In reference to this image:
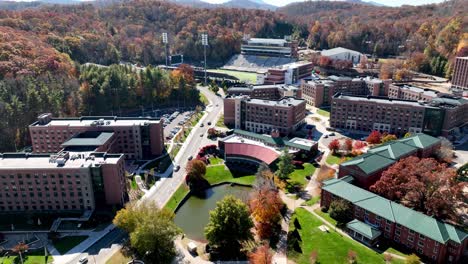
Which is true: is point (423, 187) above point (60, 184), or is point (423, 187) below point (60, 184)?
above

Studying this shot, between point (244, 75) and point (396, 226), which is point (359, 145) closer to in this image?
point (396, 226)

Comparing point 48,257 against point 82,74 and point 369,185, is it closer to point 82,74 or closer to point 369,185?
point 369,185

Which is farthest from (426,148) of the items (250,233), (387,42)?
(387,42)

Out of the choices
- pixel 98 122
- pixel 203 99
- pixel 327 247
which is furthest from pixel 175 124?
pixel 327 247

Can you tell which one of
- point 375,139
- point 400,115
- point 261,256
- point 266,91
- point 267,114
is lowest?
point 261,256

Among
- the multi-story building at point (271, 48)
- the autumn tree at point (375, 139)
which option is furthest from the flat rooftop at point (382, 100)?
the multi-story building at point (271, 48)

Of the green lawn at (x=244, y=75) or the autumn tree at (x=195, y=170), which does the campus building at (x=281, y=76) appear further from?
the autumn tree at (x=195, y=170)

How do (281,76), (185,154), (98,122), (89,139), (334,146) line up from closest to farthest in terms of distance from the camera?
(89,139)
(98,122)
(334,146)
(185,154)
(281,76)

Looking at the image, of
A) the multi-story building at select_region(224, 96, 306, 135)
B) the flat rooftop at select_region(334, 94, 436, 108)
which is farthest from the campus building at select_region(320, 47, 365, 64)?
the multi-story building at select_region(224, 96, 306, 135)
